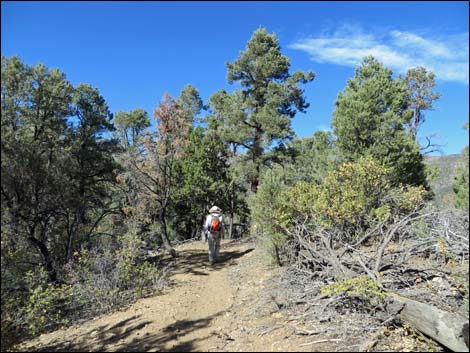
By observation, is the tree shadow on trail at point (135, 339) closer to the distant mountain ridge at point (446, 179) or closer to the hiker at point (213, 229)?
the hiker at point (213, 229)

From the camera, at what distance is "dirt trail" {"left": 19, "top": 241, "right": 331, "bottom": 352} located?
218 inches

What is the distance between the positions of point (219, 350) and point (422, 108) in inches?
1051

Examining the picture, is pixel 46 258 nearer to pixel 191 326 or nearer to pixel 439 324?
pixel 191 326

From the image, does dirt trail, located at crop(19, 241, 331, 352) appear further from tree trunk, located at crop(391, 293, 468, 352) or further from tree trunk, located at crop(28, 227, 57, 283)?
tree trunk, located at crop(28, 227, 57, 283)

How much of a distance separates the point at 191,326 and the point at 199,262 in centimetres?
581

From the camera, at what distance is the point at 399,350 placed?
4.80 m

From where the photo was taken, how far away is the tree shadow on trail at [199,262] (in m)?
11.1

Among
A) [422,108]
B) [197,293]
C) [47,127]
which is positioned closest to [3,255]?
[197,293]

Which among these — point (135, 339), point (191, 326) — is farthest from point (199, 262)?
point (135, 339)

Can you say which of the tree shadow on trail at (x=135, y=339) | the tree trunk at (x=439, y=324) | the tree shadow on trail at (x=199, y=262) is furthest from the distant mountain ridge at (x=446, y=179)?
the tree shadow on trail at (x=199, y=262)

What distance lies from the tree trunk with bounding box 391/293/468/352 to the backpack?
22.7ft

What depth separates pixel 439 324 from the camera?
15.1ft

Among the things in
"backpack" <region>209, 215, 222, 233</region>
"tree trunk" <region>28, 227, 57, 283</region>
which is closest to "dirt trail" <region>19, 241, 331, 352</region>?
"tree trunk" <region>28, 227, 57, 283</region>

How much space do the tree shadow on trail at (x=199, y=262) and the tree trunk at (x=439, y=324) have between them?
21.8 feet
